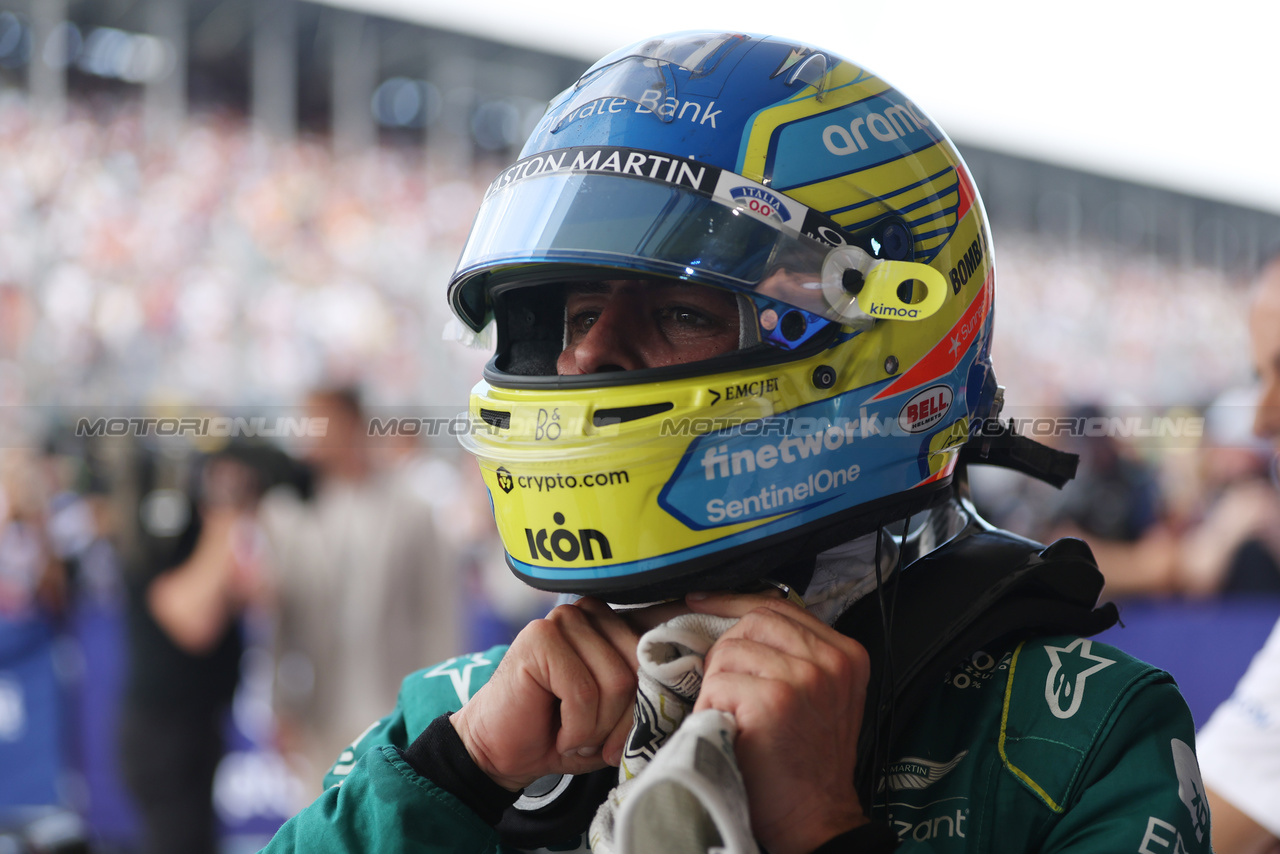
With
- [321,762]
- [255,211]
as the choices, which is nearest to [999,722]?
[321,762]

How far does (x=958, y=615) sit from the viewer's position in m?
1.18

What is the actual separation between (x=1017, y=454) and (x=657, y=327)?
0.57m

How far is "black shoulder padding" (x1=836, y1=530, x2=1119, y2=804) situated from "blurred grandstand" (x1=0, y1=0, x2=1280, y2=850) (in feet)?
18.4

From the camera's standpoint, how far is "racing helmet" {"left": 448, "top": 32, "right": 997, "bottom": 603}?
3.85 feet

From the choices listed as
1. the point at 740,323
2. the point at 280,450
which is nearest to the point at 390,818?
the point at 740,323

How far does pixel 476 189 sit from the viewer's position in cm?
1231

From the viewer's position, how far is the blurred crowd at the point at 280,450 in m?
4.11

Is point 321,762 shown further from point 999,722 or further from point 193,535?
point 999,722

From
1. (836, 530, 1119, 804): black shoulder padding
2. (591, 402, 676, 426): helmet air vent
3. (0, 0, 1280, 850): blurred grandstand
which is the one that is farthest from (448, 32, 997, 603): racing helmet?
(0, 0, 1280, 850): blurred grandstand

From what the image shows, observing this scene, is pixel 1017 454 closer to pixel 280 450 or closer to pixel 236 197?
pixel 280 450

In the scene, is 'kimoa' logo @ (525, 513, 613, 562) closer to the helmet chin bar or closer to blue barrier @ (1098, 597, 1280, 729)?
the helmet chin bar

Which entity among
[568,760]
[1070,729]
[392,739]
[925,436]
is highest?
[925,436]

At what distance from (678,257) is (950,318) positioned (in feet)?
1.23

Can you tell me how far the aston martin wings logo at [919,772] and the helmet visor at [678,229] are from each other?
1.74 ft
